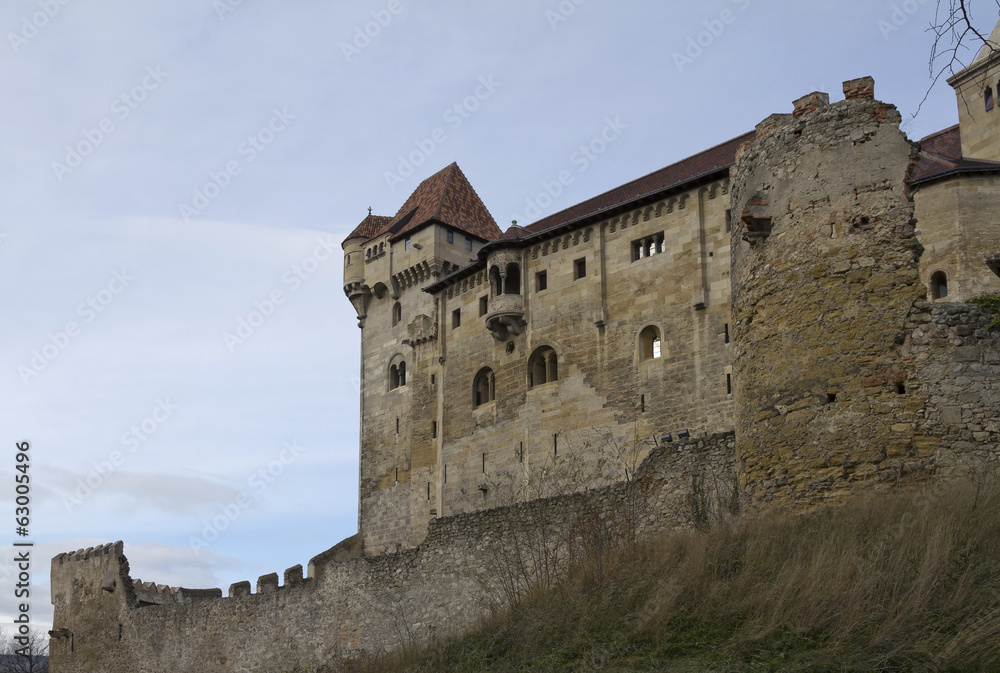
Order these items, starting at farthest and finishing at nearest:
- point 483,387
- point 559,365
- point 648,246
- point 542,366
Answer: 1. point 483,387
2. point 542,366
3. point 559,365
4. point 648,246

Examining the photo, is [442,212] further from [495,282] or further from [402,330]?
[495,282]

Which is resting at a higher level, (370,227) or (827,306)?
(370,227)

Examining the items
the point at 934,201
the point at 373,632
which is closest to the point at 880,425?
the point at 373,632

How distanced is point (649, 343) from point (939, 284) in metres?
8.58

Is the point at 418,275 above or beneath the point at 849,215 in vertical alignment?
above

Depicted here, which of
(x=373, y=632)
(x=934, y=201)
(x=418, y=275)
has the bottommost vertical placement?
(x=373, y=632)

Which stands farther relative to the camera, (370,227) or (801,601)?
(370,227)

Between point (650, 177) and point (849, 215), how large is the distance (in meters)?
25.7

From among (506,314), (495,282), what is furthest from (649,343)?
(495,282)

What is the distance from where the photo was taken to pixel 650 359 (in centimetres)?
3284

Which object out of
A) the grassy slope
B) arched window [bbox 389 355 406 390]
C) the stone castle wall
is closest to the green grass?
the grassy slope

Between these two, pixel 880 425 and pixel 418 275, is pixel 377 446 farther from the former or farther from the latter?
pixel 880 425

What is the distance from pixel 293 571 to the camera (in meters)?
23.8

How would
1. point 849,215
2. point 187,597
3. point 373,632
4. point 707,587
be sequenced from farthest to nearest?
point 187,597
point 373,632
point 849,215
point 707,587
